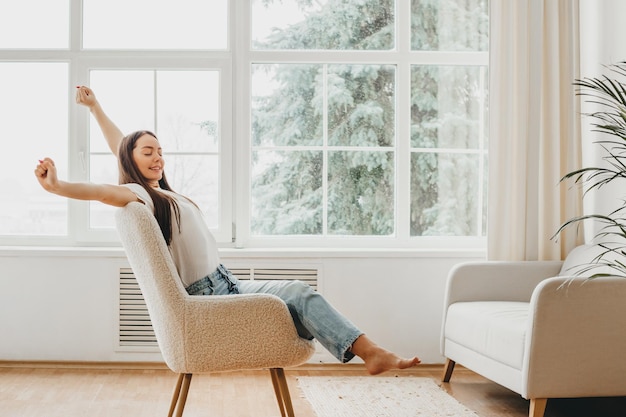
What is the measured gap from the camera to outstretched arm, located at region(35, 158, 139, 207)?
2482 mm

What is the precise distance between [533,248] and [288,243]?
1.32 meters

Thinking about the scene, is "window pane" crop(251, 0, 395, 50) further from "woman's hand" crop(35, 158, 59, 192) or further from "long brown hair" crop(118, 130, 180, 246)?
"woman's hand" crop(35, 158, 59, 192)

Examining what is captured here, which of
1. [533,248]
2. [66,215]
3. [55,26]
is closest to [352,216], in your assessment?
[533,248]

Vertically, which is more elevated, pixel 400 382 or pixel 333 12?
pixel 333 12

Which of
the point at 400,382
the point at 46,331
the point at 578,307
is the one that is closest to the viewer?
the point at 578,307

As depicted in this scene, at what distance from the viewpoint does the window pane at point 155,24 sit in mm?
4469

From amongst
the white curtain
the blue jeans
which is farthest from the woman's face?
the white curtain

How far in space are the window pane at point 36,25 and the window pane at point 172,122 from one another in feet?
1.03

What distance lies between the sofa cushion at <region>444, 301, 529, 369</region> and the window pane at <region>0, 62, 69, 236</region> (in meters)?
2.23

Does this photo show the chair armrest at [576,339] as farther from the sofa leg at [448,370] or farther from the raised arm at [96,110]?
the raised arm at [96,110]

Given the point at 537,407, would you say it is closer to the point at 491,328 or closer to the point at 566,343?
the point at 566,343

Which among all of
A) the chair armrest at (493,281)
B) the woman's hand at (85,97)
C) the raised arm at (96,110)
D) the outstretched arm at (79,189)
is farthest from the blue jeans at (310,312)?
the chair armrest at (493,281)

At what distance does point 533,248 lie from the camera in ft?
14.1

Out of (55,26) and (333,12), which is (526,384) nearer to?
(333,12)
